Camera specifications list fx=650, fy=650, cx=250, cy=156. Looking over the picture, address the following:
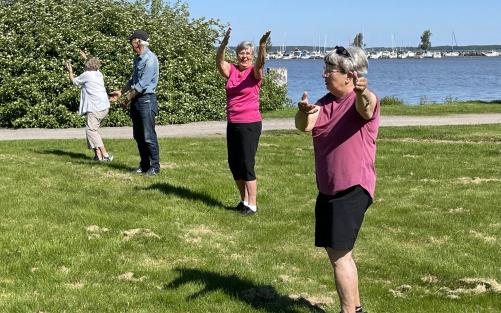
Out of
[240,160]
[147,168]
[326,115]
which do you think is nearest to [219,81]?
[147,168]

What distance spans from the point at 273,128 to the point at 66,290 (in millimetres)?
12898

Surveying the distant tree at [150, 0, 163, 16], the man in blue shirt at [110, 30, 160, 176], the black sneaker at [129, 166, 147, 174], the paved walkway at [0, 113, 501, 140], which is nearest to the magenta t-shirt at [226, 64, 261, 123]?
the man in blue shirt at [110, 30, 160, 176]

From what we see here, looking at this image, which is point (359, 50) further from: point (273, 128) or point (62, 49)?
point (62, 49)

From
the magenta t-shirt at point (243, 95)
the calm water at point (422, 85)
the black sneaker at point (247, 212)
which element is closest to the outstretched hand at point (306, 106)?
the magenta t-shirt at point (243, 95)

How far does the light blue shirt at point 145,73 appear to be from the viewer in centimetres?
947

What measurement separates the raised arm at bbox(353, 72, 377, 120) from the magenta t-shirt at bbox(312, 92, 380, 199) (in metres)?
0.14

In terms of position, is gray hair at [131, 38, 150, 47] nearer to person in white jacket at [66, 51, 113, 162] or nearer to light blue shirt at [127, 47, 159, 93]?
light blue shirt at [127, 47, 159, 93]

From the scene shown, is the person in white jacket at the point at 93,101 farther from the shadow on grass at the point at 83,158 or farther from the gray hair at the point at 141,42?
the gray hair at the point at 141,42

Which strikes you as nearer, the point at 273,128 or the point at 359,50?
the point at 359,50

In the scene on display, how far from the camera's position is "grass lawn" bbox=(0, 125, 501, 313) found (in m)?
5.00

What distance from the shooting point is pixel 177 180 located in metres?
9.53

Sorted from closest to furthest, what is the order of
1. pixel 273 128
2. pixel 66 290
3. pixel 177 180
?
pixel 66 290
pixel 177 180
pixel 273 128

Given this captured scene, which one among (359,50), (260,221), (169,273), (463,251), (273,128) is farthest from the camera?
(273,128)

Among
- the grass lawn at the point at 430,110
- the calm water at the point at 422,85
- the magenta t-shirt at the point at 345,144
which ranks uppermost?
the magenta t-shirt at the point at 345,144
